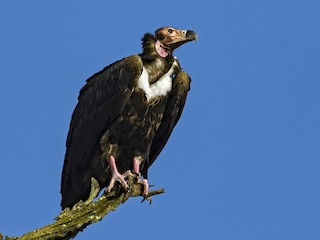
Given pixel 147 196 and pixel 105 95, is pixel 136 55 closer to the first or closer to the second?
pixel 105 95

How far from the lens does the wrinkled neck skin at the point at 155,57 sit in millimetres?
11023

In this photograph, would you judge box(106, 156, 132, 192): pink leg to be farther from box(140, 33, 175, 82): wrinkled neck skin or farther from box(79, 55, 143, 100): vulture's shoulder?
box(140, 33, 175, 82): wrinkled neck skin

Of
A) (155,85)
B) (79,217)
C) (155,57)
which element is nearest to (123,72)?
(155,85)

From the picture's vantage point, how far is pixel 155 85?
10953 millimetres

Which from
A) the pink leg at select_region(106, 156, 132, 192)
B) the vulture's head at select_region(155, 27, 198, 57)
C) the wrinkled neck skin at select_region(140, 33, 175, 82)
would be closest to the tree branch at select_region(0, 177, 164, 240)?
the pink leg at select_region(106, 156, 132, 192)

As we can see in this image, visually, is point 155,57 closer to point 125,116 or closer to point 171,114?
point 171,114

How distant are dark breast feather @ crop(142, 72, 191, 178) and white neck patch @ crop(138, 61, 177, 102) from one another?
12cm

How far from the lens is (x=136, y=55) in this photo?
11094 mm

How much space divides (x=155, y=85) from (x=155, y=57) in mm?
427

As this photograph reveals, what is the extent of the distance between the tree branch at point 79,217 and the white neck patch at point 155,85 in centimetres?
211

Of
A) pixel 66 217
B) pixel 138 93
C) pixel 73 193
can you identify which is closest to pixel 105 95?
pixel 138 93

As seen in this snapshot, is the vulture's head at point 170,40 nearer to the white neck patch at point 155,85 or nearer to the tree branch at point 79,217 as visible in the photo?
the white neck patch at point 155,85

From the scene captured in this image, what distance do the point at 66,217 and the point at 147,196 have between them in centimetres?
210

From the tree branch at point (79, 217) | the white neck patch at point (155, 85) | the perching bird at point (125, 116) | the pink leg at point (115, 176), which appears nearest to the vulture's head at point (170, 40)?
the perching bird at point (125, 116)
